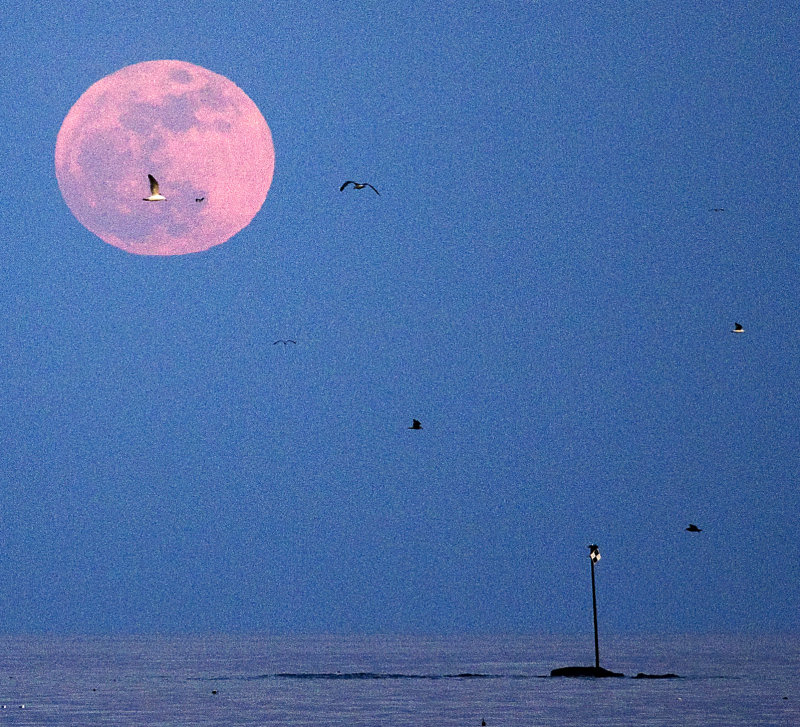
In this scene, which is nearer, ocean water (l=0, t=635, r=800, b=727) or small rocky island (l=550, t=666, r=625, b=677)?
ocean water (l=0, t=635, r=800, b=727)

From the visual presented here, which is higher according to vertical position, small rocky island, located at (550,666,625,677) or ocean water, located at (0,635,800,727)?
small rocky island, located at (550,666,625,677)

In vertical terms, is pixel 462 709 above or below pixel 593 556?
below

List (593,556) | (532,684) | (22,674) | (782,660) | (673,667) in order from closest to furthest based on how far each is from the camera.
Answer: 1. (593,556)
2. (532,684)
3. (22,674)
4. (673,667)
5. (782,660)

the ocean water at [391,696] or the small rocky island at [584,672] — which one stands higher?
the small rocky island at [584,672]

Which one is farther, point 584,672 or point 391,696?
point 584,672

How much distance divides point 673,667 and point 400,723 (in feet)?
229

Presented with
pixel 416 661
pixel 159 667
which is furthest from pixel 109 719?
pixel 416 661

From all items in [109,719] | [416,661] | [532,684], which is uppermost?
[416,661]

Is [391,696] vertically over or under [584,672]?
under

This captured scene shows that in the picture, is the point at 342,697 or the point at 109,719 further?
the point at 342,697

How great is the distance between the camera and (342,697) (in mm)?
78750

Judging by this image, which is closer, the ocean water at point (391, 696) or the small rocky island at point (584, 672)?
the ocean water at point (391, 696)

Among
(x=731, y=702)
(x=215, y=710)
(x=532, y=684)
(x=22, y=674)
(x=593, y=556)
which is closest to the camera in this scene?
(x=215, y=710)

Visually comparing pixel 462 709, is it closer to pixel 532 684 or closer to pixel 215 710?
pixel 215 710
